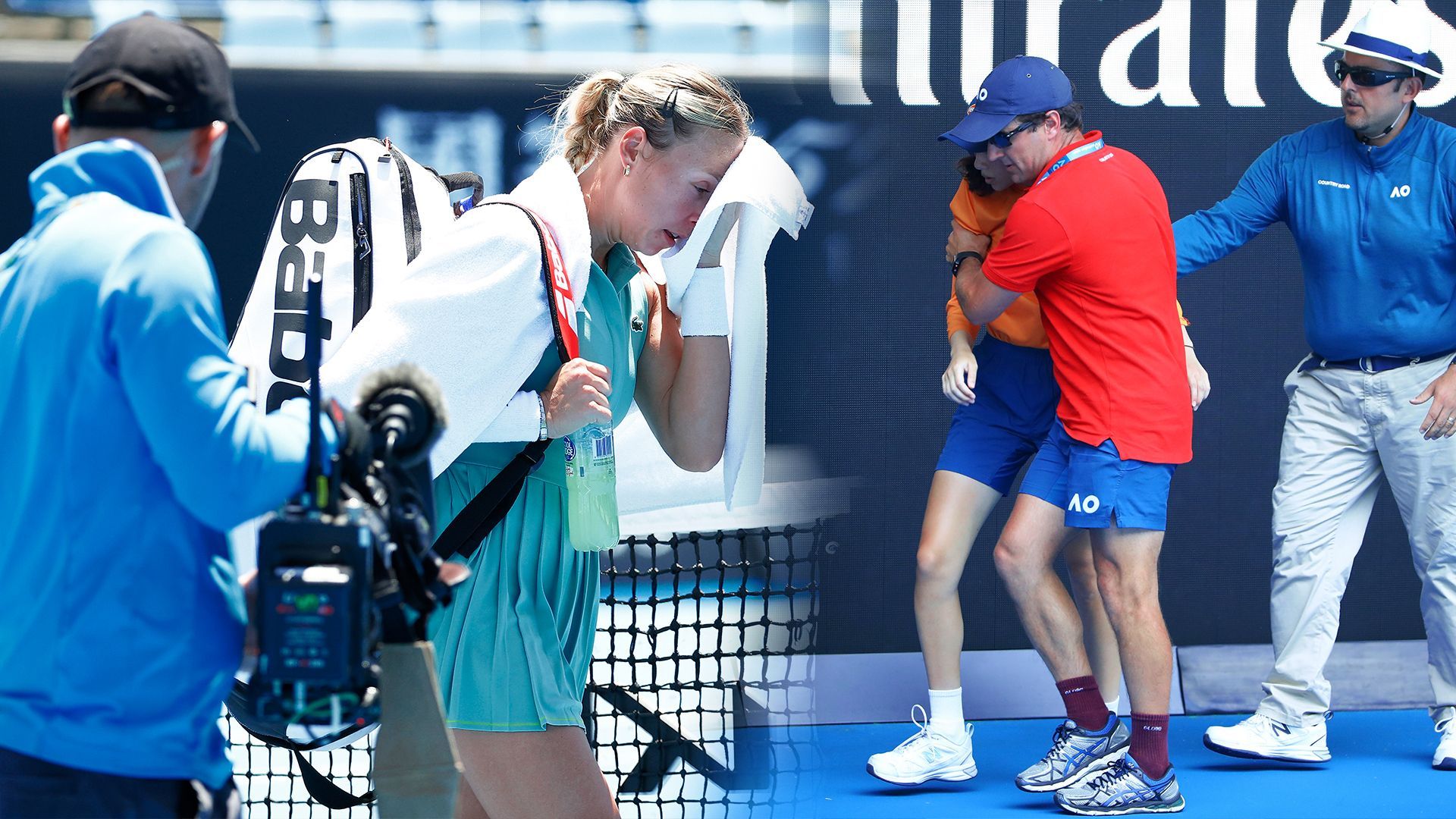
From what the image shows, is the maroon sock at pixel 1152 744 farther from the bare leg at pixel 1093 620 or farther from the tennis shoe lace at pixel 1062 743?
the bare leg at pixel 1093 620

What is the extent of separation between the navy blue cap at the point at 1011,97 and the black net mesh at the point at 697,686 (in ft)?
3.67

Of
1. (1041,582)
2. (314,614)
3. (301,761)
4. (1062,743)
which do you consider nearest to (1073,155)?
(1041,582)

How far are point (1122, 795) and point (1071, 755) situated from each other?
0.21 meters

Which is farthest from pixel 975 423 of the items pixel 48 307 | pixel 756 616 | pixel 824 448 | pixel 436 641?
pixel 48 307

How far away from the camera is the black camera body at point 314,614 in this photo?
1384 millimetres

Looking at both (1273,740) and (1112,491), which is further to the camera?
(1273,740)

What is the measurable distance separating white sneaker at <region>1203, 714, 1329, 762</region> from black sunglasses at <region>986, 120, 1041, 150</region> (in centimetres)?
165

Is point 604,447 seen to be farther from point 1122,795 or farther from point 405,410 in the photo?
point 1122,795

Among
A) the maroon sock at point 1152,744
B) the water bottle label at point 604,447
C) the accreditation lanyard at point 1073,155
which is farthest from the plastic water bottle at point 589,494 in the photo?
the maroon sock at point 1152,744

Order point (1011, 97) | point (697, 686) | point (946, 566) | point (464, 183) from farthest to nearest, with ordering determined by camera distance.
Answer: point (946, 566), point (1011, 97), point (697, 686), point (464, 183)

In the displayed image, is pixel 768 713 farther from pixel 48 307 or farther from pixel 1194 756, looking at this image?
pixel 48 307

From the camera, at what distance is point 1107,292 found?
3.47 m

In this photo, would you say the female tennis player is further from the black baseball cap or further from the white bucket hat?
the white bucket hat

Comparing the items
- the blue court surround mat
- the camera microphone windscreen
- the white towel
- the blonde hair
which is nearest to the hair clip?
the blonde hair
